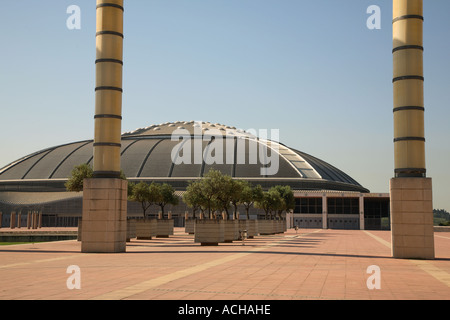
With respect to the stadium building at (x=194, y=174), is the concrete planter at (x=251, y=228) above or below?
below

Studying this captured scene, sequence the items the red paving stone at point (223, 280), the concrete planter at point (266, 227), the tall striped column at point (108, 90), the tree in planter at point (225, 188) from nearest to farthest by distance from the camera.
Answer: the red paving stone at point (223, 280) → the tall striped column at point (108, 90) → the tree in planter at point (225, 188) → the concrete planter at point (266, 227)

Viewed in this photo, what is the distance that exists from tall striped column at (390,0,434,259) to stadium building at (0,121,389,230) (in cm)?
8063

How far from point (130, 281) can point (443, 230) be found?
301 ft

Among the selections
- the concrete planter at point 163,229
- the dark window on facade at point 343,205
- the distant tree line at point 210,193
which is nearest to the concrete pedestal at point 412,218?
the distant tree line at point 210,193

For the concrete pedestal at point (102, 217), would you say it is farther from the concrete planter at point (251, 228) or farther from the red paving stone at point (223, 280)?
the concrete planter at point (251, 228)

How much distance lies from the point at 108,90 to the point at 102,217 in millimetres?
8583

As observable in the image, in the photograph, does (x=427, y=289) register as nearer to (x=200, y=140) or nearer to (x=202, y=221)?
(x=202, y=221)

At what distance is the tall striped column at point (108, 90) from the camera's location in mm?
35125

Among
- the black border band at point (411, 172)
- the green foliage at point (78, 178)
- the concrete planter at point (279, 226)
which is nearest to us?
the black border band at point (411, 172)

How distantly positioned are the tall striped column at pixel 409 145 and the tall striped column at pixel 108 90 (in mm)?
18109

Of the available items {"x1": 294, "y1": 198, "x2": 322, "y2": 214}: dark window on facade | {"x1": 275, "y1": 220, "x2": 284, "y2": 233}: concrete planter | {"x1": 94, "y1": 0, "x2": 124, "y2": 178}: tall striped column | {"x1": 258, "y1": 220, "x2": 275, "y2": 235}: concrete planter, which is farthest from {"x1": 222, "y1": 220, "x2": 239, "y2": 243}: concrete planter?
{"x1": 294, "y1": 198, "x2": 322, "y2": 214}: dark window on facade

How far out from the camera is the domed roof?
11938 centimetres

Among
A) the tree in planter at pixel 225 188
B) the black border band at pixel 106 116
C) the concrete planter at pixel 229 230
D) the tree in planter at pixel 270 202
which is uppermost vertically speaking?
the black border band at pixel 106 116

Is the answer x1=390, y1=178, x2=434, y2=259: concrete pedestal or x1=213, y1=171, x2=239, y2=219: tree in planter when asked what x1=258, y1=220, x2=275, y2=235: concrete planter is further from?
x1=390, y1=178, x2=434, y2=259: concrete pedestal
